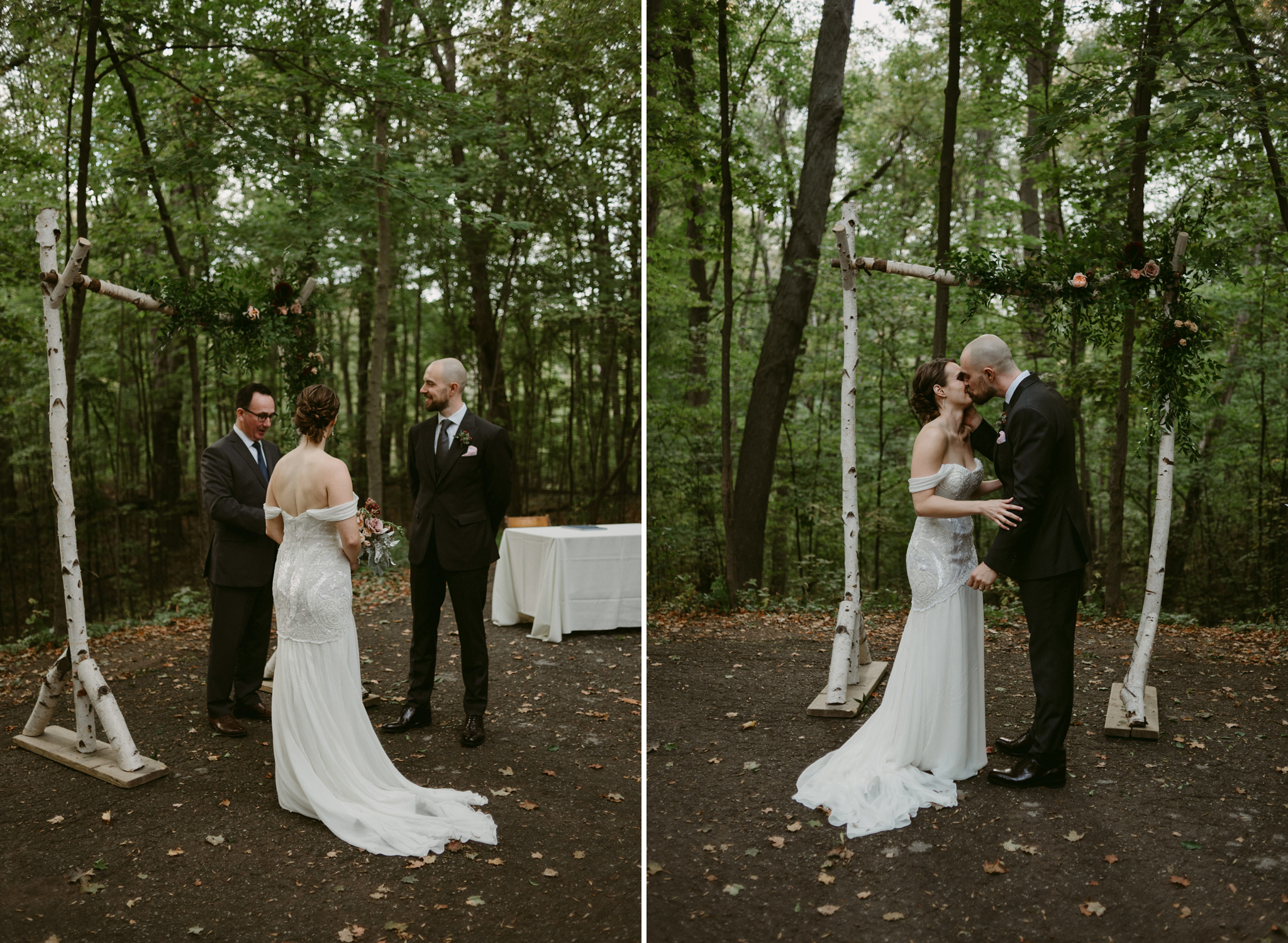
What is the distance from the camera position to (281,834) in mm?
3541

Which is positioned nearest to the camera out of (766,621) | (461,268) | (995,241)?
(766,621)

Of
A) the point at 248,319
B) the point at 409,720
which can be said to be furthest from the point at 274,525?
the point at 248,319

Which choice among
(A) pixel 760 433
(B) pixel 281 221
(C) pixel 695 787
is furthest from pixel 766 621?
(B) pixel 281 221

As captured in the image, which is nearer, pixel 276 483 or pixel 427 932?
pixel 427 932

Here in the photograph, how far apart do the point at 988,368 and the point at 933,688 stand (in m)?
1.45

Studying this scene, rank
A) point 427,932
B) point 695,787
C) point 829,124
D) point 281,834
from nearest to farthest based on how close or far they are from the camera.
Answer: point 427,932 → point 281,834 → point 695,787 → point 829,124

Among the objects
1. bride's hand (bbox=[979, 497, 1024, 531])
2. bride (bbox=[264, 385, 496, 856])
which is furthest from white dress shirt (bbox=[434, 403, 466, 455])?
bride's hand (bbox=[979, 497, 1024, 531])

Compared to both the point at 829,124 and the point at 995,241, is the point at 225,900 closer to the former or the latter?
the point at 829,124

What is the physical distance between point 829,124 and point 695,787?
253 inches

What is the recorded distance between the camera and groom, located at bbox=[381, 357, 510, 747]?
4.67m

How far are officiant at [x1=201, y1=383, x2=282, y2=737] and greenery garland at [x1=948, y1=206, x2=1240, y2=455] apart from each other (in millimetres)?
3975

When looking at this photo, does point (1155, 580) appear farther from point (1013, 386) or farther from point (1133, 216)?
point (1133, 216)

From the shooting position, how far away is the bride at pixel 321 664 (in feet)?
12.2

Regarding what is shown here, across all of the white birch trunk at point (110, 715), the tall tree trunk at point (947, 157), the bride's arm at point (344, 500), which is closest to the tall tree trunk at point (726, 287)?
the tall tree trunk at point (947, 157)
